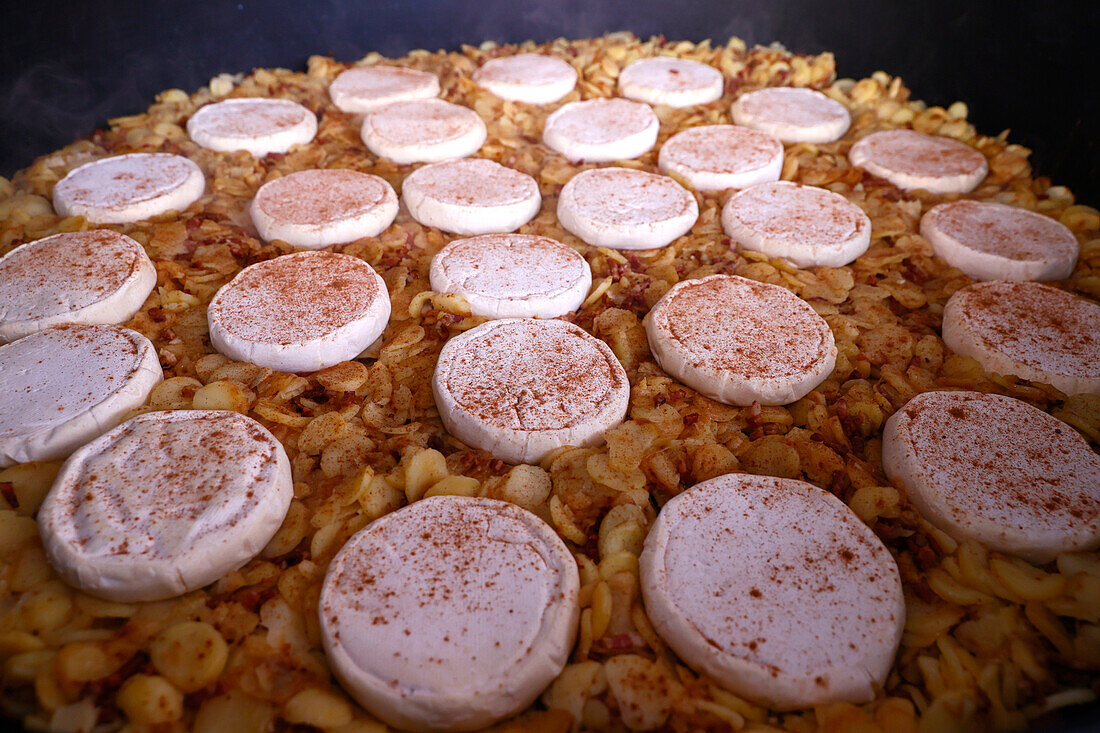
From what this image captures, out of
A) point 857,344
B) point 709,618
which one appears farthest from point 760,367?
point 709,618

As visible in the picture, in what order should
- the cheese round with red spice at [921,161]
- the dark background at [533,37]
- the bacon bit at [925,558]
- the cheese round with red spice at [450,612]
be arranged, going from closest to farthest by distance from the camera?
the cheese round with red spice at [450,612] → the bacon bit at [925,558] → the dark background at [533,37] → the cheese round with red spice at [921,161]

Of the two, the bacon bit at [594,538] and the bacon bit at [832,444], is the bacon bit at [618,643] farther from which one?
the bacon bit at [832,444]

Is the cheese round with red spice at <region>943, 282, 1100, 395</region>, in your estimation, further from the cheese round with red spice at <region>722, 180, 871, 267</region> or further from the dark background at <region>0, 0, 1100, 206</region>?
the dark background at <region>0, 0, 1100, 206</region>

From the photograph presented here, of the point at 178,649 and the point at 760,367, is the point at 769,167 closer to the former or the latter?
the point at 760,367

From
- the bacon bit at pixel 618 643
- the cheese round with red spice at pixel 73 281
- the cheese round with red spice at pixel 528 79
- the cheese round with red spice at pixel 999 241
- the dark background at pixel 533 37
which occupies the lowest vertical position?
the bacon bit at pixel 618 643

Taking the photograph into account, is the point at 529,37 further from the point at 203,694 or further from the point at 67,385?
the point at 203,694

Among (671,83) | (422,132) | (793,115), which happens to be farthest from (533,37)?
(793,115)

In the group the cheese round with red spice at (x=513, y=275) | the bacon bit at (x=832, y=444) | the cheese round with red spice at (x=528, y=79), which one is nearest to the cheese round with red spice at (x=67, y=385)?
the cheese round with red spice at (x=513, y=275)
